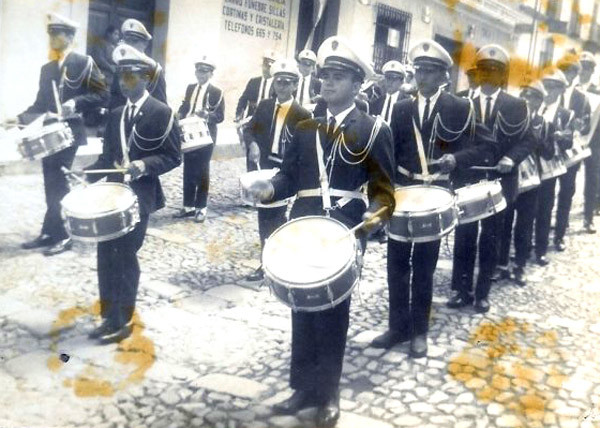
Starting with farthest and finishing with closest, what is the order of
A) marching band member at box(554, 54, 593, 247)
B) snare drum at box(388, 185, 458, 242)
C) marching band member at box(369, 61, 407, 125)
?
marching band member at box(369, 61, 407, 125)
marching band member at box(554, 54, 593, 247)
snare drum at box(388, 185, 458, 242)

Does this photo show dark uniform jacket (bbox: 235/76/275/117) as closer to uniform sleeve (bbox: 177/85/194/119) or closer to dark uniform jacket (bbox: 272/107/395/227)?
uniform sleeve (bbox: 177/85/194/119)

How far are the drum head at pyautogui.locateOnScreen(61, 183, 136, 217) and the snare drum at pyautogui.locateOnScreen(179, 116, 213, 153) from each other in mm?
2620

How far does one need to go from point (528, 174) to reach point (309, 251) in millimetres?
3513

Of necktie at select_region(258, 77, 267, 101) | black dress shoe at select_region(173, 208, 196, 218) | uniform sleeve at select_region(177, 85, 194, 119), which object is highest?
necktie at select_region(258, 77, 267, 101)

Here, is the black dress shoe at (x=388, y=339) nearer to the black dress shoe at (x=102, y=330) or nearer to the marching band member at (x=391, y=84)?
the black dress shoe at (x=102, y=330)

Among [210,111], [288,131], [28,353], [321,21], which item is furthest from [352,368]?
[321,21]

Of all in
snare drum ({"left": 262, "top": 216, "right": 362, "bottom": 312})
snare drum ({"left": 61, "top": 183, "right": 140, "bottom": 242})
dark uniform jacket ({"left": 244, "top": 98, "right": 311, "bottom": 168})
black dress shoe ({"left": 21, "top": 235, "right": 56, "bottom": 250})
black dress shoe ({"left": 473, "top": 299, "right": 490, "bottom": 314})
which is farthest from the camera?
dark uniform jacket ({"left": 244, "top": 98, "right": 311, "bottom": 168})

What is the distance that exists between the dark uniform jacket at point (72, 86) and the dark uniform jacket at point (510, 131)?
3.24 metres

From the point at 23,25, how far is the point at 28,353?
2749mm

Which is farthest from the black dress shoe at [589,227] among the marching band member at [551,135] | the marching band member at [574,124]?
the marching band member at [551,135]

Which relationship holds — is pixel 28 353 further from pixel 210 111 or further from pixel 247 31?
pixel 247 31

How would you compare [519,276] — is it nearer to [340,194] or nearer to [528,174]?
[528,174]

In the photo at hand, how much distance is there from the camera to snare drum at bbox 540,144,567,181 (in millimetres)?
6430

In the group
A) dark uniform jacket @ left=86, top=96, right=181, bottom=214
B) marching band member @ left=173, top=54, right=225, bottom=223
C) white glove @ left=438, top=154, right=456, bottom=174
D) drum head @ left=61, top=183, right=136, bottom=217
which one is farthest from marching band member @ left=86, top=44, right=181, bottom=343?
marching band member @ left=173, top=54, right=225, bottom=223
